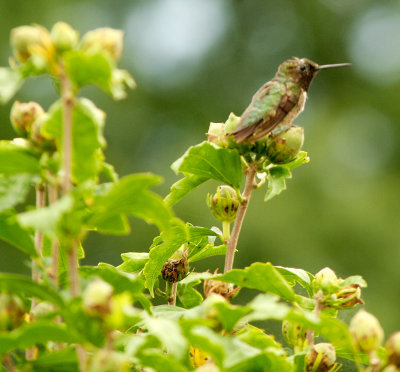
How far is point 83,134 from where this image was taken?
26.0 inches

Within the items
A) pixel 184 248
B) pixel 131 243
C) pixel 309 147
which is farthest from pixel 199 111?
pixel 184 248

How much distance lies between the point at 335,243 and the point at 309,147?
179cm

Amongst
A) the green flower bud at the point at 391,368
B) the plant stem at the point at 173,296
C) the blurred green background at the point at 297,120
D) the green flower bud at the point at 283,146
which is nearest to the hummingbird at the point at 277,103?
the green flower bud at the point at 283,146

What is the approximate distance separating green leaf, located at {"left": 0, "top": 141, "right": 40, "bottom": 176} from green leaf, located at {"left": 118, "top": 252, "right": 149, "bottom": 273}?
1.19 feet

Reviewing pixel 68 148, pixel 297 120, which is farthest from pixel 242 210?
pixel 297 120

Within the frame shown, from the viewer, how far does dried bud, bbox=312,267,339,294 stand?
833 mm

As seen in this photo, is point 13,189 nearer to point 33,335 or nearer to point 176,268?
point 33,335

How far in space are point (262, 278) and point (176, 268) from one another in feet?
1.08

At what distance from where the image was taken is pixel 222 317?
2.23 ft

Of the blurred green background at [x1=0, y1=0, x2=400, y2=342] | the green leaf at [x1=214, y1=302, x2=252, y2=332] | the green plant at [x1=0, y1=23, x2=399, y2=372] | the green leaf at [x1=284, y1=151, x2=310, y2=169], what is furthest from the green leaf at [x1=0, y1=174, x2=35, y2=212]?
the blurred green background at [x1=0, y1=0, x2=400, y2=342]

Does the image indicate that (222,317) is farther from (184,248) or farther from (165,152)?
(165,152)

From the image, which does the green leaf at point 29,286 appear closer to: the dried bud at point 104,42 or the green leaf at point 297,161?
the dried bud at point 104,42

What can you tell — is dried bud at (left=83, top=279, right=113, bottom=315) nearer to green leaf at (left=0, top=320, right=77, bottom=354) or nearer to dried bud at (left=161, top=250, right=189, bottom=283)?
green leaf at (left=0, top=320, right=77, bottom=354)

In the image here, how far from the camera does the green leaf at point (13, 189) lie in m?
0.68
